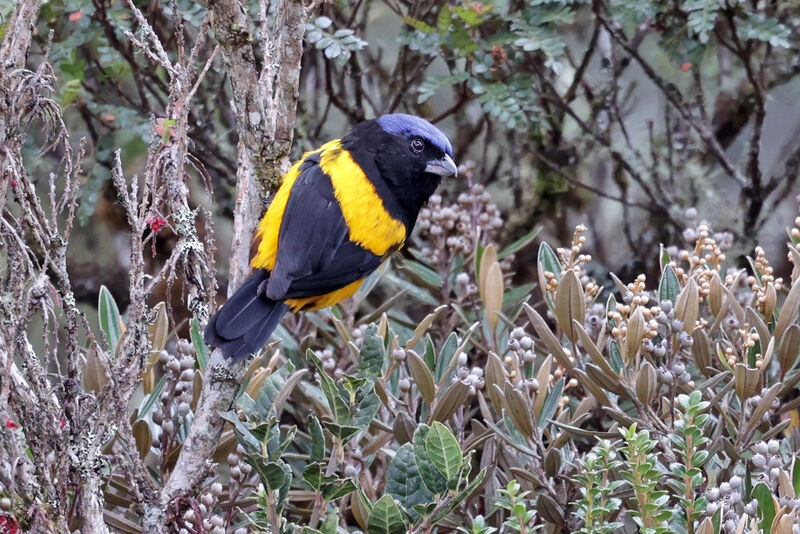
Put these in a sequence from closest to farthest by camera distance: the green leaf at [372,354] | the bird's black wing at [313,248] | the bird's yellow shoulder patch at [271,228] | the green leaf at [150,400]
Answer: the green leaf at [372,354] → the green leaf at [150,400] → the bird's black wing at [313,248] → the bird's yellow shoulder patch at [271,228]

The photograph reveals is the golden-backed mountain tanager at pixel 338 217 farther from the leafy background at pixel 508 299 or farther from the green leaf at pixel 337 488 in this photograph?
the green leaf at pixel 337 488

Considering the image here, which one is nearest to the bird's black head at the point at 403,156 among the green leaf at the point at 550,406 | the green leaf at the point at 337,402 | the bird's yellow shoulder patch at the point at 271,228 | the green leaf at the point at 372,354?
the bird's yellow shoulder patch at the point at 271,228

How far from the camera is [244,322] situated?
2.45 m

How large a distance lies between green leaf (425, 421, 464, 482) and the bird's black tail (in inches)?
21.6

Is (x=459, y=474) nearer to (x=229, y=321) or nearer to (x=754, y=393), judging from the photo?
(x=229, y=321)

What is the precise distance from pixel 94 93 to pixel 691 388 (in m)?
2.81

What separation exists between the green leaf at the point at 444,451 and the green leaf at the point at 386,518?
116mm

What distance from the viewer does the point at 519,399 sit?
95.7 inches

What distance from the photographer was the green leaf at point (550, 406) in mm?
2580

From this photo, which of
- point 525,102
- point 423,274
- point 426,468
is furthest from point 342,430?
point 525,102

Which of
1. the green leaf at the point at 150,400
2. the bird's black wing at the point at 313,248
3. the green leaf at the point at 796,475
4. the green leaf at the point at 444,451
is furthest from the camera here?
the bird's black wing at the point at 313,248

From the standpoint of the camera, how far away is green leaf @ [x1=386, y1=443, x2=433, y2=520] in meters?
2.09

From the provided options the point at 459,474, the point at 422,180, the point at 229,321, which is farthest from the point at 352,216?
the point at 459,474

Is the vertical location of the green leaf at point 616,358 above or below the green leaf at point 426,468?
below
